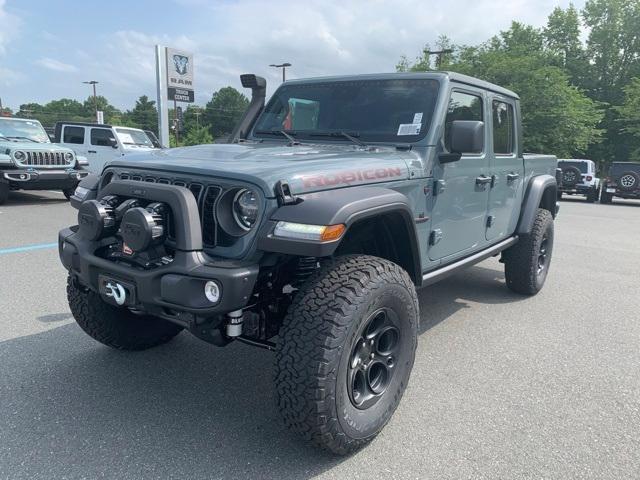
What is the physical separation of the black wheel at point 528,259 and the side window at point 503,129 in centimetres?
86

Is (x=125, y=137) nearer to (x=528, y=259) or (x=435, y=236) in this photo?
(x=528, y=259)

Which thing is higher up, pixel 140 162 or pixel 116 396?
pixel 140 162

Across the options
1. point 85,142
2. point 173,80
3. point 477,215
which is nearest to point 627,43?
point 173,80

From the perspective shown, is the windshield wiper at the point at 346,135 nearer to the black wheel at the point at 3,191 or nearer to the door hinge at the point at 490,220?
the door hinge at the point at 490,220

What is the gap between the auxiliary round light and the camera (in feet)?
7.19

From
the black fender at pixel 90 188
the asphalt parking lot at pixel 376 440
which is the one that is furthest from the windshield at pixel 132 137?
the black fender at pixel 90 188

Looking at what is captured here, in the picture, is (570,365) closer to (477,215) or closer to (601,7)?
(477,215)

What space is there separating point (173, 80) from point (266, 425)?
1770cm

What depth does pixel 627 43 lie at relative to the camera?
4075cm

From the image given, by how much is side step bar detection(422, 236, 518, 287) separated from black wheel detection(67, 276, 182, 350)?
1.82 m

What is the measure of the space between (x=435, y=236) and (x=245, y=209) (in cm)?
148

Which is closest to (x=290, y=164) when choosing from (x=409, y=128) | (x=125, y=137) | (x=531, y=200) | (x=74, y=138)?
(x=409, y=128)

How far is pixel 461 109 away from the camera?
3.75 m

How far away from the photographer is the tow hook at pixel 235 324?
2383 millimetres
